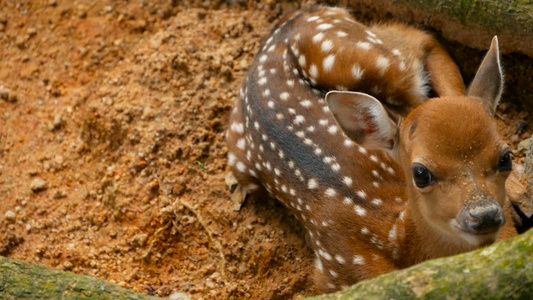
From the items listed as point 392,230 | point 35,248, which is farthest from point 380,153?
point 35,248

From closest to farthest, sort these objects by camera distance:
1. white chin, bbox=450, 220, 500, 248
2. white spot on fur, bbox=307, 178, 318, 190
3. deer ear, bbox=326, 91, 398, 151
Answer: white chin, bbox=450, 220, 500, 248 → deer ear, bbox=326, 91, 398, 151 → white spot on fur, bbox=307, 178, 318, 190

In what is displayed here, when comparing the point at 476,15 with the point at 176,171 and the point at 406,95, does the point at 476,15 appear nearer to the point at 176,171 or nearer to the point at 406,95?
the point at 406,95

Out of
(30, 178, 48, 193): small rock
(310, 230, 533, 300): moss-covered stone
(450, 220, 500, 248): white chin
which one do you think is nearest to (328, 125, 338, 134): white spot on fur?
(450, 220, 500, 248): white chin

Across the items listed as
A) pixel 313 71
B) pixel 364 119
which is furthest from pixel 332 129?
pixel 364 119

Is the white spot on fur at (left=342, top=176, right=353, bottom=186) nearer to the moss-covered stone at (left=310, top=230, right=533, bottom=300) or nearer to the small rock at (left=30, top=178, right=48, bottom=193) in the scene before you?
the moss-covered stone at (left=310, top=230, right=533, bottom=300)

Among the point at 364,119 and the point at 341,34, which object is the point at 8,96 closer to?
the point at 341,34

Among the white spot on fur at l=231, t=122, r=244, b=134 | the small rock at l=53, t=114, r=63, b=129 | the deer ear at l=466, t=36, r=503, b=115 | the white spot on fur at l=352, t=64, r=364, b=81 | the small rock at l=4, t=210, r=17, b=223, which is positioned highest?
the deer ear at l=466, t=36, r=503, b=115

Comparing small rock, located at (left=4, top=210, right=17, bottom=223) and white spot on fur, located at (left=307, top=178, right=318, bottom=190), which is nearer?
white spot on fur, located at (left=307, top=178, right=318, bottom=190)

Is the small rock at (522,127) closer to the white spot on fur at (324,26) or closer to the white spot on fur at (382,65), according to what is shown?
the white spot on fur at (382,65)
